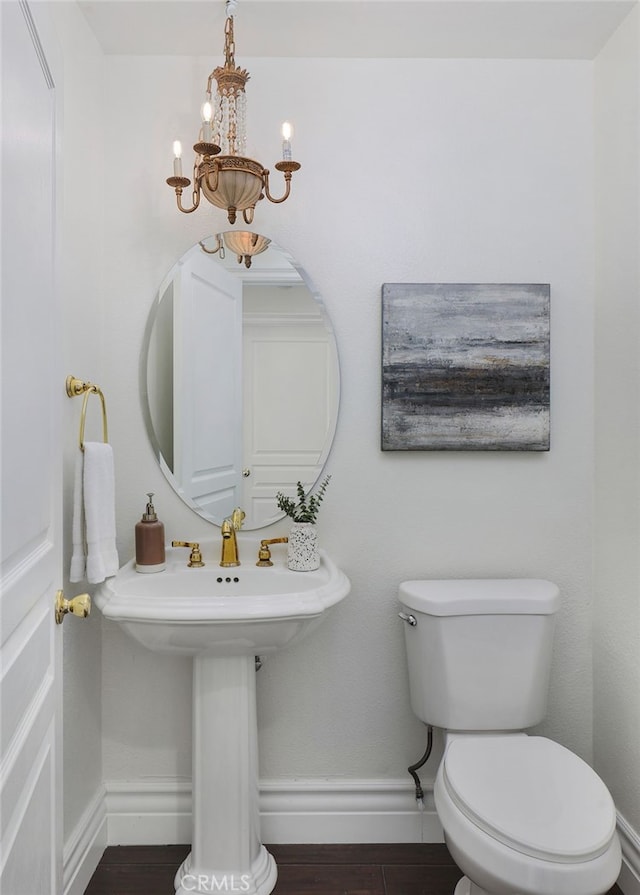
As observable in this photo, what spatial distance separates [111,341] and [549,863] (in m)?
1.74

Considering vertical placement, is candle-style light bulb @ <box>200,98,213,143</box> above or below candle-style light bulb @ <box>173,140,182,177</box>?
above

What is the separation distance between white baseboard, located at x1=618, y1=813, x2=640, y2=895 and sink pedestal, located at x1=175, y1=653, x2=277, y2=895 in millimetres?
993

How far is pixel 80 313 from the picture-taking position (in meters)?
1.75

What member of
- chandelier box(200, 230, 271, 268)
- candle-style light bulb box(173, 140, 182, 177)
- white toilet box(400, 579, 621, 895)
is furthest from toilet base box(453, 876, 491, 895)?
candle-style light bulb box(173, 140, 182, 177)

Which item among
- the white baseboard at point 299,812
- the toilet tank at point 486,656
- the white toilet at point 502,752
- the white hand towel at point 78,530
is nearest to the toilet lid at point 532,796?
the white toilet at point 502,752

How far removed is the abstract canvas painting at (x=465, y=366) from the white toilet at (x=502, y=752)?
45cm

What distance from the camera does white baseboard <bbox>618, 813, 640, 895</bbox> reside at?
168cm

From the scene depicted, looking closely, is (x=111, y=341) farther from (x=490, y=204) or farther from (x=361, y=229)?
(x=490, y=204)

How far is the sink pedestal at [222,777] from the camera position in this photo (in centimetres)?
166

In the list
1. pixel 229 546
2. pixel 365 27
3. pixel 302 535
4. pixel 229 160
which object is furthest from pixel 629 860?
pixel 365 27

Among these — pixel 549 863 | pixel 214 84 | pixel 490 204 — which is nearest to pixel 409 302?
pixel 490 204

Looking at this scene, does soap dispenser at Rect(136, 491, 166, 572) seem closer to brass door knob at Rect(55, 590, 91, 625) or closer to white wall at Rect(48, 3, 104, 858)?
white wall at Rect(48, 3, 104, 858)

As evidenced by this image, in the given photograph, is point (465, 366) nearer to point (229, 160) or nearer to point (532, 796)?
point (229, 160)

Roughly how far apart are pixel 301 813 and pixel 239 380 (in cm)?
134
